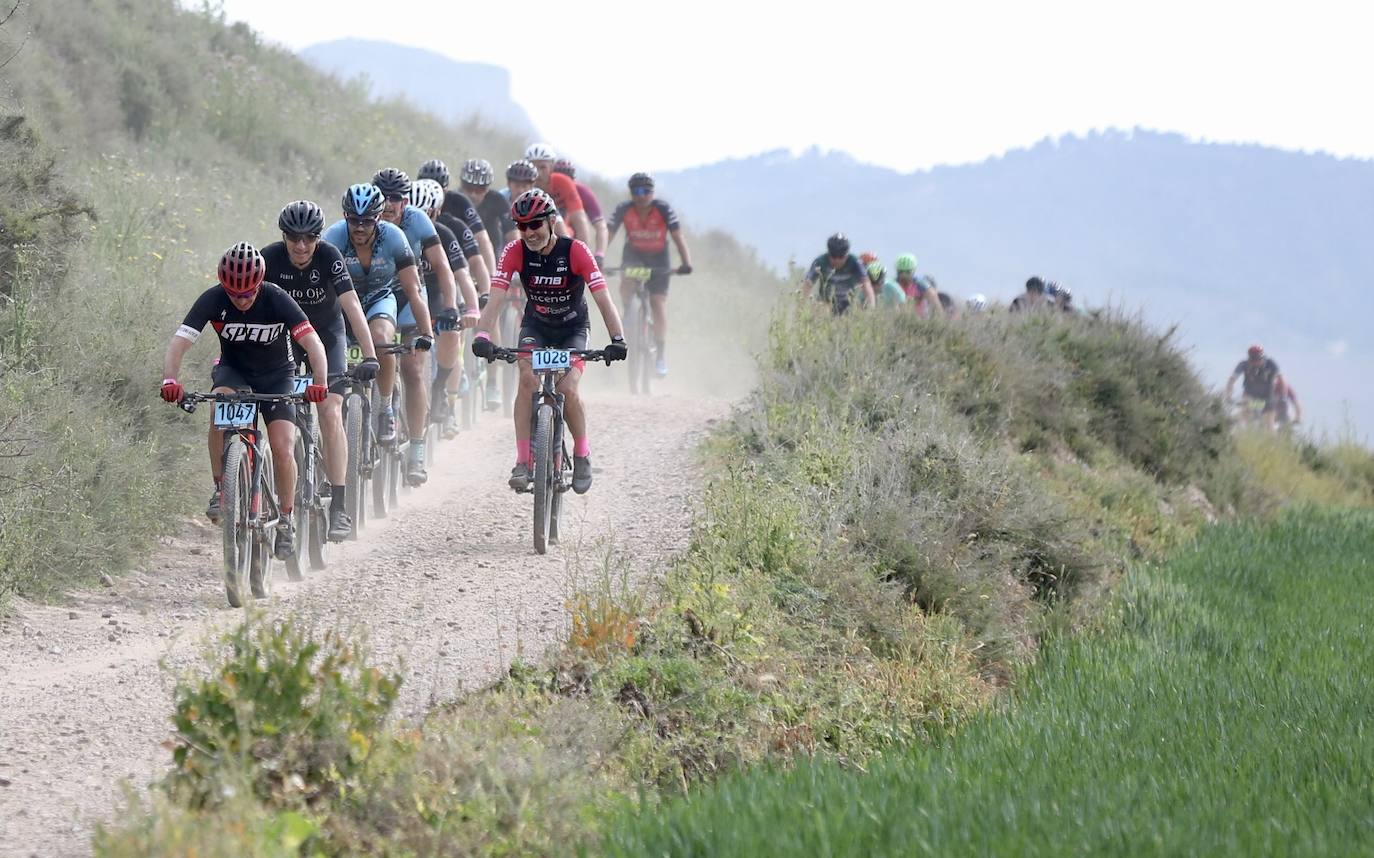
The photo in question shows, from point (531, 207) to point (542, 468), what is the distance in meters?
1.75

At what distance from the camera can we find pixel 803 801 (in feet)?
18.5

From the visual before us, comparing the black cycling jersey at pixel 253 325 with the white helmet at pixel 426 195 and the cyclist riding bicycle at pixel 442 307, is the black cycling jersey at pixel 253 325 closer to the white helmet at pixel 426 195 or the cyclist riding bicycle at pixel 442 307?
the cyclist riding bicycle at pixel 442 307

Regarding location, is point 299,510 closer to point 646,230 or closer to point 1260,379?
point 646,230

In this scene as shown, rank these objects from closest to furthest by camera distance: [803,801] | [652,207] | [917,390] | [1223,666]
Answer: [803,801] → [1223,666] → [917,390] → [652,207]

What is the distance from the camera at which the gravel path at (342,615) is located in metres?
6.18


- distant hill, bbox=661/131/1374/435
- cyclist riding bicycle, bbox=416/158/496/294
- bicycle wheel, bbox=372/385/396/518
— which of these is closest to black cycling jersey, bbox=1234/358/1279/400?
cyclist riding bicycle, bbox=416/158/496/294

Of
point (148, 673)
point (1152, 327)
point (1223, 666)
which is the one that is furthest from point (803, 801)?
point (1152, 327)

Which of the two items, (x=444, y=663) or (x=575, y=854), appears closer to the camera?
(x=575, y=854)

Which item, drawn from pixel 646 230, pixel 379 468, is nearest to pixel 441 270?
pixel 379 468

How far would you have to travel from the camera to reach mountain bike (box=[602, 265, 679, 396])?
1847cm

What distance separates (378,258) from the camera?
11.4m

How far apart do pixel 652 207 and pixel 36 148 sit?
7.84m

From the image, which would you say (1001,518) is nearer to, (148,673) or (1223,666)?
(1223,666)

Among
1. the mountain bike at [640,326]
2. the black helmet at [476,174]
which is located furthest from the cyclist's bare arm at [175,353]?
the mountain bike at [640,326]
